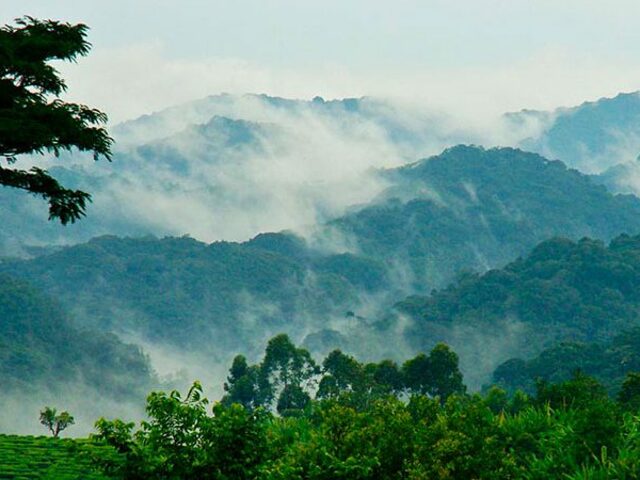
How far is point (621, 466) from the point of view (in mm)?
19188

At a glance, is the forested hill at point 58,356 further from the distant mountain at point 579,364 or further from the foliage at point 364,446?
the foliage at point 364,446

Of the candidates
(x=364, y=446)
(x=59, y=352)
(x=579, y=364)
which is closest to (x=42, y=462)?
(x=364, y=446)

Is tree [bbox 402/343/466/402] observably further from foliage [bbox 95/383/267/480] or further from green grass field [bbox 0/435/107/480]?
foliage [bbox 95/383/267/480]

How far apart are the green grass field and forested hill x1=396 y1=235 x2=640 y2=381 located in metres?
148

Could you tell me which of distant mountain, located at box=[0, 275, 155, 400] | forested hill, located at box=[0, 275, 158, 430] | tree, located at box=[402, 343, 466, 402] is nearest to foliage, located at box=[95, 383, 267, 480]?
tree, located at box=[402, 343, 466, 402]

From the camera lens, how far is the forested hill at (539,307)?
176 metres

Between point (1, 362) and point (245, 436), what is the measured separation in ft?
498

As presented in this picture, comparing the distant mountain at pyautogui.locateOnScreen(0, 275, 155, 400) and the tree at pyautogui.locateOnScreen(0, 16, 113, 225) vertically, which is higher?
the distant mountain at pyautogui.locateOnScreen(0, 275, 155, 400)

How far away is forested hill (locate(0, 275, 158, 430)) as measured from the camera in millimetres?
164250

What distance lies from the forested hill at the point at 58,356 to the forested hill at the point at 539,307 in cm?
5270

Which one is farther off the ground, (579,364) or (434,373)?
(579,364)

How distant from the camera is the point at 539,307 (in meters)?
182

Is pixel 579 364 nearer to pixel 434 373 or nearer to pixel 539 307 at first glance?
pixel 434 373

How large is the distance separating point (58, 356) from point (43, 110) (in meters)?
156
